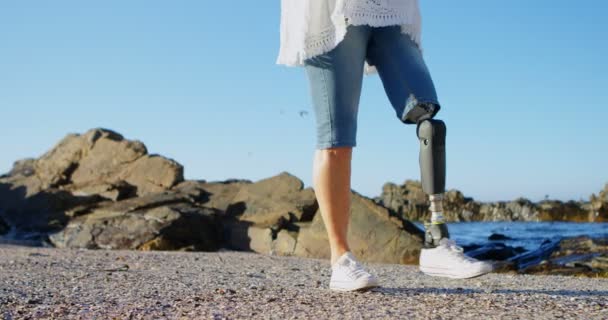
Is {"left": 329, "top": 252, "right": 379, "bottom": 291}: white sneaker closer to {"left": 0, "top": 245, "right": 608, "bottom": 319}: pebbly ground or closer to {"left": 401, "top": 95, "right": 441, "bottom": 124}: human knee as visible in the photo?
{"left": 0, "top": 245, "right": 608, "bottom": 319}: pebbly ground

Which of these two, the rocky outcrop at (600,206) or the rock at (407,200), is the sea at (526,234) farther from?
the rocky outcrop at (600,206)

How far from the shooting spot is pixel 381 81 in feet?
14.3

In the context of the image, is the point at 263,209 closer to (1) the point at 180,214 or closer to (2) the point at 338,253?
(1) the point at 180,214

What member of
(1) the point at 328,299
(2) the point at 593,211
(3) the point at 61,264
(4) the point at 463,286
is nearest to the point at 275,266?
(3) the point at 61,264

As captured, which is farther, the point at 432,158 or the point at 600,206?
the point at 600,206

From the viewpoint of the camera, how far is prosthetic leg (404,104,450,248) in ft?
13.7

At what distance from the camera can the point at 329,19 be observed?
412cm

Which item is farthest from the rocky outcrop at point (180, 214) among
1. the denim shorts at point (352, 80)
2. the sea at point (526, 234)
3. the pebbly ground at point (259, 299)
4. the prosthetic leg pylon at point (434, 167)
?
the denim shorts at point (352, 80)

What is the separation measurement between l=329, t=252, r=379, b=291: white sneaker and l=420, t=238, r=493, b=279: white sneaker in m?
0.40

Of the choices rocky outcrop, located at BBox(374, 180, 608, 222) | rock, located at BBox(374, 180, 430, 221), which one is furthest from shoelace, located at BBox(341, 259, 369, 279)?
rocky outcrop, located at BBox(374, 180, 608, 222)

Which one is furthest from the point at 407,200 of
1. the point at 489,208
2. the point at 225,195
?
the point at 225,195

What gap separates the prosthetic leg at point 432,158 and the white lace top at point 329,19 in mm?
510

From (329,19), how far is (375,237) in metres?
7.80

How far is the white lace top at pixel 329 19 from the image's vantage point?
404cm
